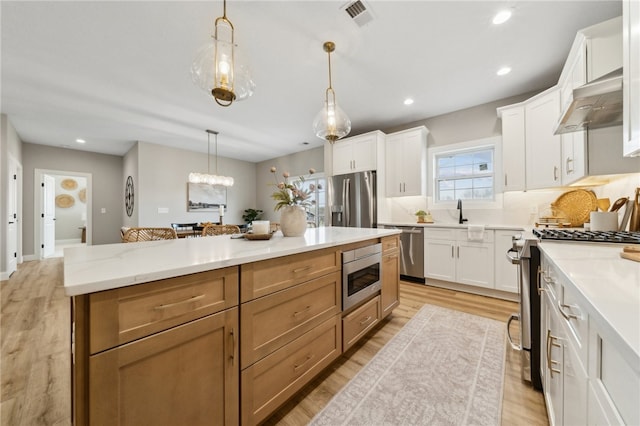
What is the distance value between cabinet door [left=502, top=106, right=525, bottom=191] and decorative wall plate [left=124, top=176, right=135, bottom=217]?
7058 mm

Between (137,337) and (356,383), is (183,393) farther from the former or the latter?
(356,383)

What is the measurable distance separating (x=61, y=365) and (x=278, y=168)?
5.50 meters

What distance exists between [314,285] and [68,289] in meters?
1.08

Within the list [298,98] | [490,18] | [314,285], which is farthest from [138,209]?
[490,18]

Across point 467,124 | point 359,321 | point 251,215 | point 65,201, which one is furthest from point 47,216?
point 467,124

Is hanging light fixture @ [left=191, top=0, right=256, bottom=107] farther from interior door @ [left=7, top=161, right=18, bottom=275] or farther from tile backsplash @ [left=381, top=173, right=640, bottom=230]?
interior door @ [left=7, top=161, right=18, bottom=275]

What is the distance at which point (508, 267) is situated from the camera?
9.59 feet

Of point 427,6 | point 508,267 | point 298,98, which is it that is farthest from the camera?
point 298,98

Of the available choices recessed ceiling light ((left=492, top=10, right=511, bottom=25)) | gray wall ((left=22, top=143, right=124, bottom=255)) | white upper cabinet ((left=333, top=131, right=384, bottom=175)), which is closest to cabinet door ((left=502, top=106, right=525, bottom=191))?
recessed ceiling light ((left=492, top=10, right=511, bottom=25))

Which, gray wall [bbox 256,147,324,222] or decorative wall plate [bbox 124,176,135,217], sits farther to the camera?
gray wall [bbox 256,147,324,222]

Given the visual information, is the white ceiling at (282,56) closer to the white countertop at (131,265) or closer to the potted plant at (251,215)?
the white countertop at (131,265)

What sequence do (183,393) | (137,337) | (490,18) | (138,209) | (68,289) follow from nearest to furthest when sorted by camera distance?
(68,289), (137,337), (183,393), (490,18), (138,209)

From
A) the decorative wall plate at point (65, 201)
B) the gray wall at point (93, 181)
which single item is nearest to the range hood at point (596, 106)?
the gray wall at point (93, 181)

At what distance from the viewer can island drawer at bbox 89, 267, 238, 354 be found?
29.3 inches
